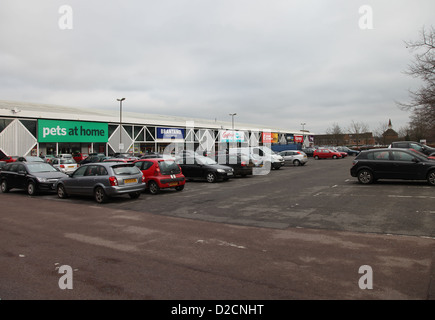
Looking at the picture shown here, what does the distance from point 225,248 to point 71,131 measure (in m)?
38.1

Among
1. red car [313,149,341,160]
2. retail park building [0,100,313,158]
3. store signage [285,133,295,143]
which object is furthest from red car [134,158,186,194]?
store signage [285,133,295,143]

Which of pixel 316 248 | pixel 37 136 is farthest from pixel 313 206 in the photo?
pixel 37 136

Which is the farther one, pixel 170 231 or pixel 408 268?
pixel 170 231

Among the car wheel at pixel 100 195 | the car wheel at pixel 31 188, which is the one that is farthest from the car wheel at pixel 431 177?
the car wheel at pixel 31 188

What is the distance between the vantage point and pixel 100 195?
1242cm

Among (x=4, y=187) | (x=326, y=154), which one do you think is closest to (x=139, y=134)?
(x=326, y=154)

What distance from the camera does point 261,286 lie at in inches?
177

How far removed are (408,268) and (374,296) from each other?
1368mm

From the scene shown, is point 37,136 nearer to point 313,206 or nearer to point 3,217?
point 3,217

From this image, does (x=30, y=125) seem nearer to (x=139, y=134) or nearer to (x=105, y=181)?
(x=139, y=134)

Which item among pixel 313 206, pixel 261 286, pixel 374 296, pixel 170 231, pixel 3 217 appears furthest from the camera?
pixel 313 206

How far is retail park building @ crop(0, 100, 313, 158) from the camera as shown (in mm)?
35156

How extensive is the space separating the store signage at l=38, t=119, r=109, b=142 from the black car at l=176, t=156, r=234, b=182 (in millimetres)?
24555
